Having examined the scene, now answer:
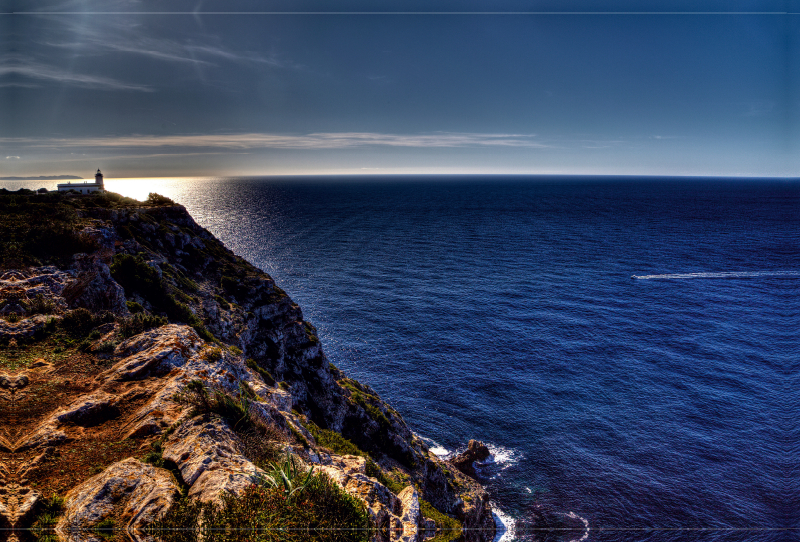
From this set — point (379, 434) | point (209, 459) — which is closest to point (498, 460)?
point (379, 434)

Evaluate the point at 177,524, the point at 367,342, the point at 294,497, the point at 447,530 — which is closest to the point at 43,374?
the point at 177,524

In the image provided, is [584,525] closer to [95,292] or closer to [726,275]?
[95,292]

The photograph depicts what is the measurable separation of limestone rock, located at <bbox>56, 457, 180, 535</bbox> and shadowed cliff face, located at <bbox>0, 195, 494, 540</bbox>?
0.03 m

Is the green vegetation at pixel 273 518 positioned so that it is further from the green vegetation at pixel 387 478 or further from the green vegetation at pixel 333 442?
the green vegetation at pixel 333 442

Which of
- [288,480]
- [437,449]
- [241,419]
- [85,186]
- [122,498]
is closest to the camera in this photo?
[122,498]

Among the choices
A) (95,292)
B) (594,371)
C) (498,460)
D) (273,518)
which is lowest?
(498,460)

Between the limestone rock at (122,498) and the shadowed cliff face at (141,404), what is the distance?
3 centimetres

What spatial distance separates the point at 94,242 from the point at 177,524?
25297mm

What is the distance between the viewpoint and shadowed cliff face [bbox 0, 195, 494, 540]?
1114cm

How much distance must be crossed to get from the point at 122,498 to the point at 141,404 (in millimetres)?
5269

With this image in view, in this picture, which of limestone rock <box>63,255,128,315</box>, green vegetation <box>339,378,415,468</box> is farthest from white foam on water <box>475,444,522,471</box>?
limestone rock <box>63,255,128,315</box>

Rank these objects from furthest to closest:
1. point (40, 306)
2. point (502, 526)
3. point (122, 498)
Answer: point (502, 526)
point (40, 306)
point (122, 498)

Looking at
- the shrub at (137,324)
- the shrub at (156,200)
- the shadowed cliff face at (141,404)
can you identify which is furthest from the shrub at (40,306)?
the shrub at (156,200)

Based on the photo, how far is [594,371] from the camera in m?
62.4
